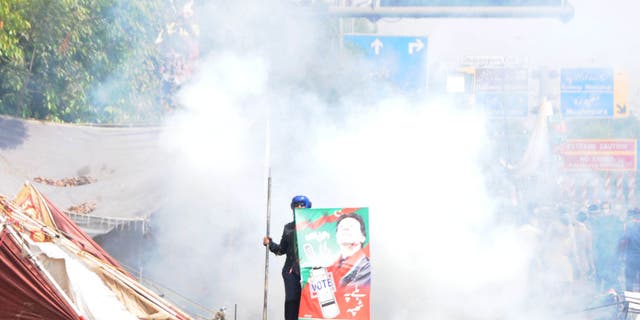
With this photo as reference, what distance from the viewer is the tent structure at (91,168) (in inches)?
330

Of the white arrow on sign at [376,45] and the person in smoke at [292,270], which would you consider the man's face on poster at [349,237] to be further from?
the white arrow on sign at [376,45]

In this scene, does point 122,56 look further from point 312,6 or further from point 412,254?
point 412,254

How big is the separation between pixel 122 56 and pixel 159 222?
3.51m

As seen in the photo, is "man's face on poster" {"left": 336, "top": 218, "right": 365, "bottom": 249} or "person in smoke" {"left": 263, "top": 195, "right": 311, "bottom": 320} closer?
"man's face on poster" {"left": 336, "top": 218, "right": 365, "bottom": 249}

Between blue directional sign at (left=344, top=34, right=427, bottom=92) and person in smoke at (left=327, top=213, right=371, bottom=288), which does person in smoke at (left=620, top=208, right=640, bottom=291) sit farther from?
blue directional sign at (left=344, top=34, right=427, bottom=92)

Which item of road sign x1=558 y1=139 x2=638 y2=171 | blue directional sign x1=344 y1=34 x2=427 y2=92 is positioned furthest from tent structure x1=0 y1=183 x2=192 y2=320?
road sign x1=558 y1=139 x2=638 y2=171

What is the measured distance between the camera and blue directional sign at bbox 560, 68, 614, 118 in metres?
29.5

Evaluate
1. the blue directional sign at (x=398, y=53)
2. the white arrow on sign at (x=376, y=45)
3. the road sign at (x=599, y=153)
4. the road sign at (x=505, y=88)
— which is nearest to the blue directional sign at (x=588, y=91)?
the road sign at (x=505, y=88)

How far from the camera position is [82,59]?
11109 mm

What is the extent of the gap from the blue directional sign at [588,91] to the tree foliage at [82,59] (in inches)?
782

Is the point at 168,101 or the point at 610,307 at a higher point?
the point at 168,101

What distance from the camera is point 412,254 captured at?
10102mm

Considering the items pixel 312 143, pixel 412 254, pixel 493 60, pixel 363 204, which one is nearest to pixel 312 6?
pixel 312 143

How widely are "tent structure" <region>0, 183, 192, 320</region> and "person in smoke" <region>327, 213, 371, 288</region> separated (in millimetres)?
1136
